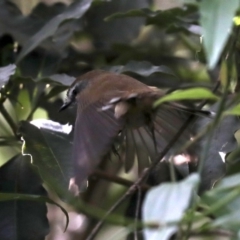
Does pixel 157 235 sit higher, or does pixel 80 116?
pixel 157 235

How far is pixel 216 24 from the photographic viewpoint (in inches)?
17.5

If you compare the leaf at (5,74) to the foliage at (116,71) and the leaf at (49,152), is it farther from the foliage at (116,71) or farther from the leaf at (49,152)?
the leaf at (49,152)

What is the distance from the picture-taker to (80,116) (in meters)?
0.89

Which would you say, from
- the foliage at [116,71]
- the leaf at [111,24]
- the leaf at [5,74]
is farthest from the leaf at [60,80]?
the leaf at [111,24]

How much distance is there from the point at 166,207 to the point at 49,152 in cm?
57

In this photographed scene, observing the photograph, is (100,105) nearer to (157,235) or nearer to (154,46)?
(157,235)

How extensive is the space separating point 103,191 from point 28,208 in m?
0.58

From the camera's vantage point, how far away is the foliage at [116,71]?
0.47 metres

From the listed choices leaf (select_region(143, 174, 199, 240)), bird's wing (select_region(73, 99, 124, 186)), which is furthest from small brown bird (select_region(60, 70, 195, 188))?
leaf (select_region(143, 174, 199, 240))

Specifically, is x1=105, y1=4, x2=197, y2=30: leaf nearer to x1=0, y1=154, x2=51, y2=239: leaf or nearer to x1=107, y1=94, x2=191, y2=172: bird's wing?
x1=107, y1=94, x2=191, y2=172: bird's wing

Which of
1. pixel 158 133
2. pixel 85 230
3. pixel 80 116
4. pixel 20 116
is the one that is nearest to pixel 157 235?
pixel 80 116

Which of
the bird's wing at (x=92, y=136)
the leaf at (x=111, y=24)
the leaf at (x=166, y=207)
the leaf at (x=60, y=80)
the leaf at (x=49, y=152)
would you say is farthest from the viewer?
the leaf at (x=111, y=24)

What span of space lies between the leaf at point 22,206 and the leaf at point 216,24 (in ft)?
1.55

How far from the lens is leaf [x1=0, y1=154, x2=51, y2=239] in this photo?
92 cm
